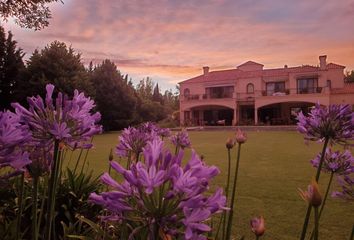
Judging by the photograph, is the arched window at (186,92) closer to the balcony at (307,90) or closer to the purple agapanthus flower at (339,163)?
the balcony at (307,90)

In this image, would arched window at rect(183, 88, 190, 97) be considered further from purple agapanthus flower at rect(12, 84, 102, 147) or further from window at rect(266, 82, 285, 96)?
purple agapanthus flower at rect(12, 84, 102, 147)

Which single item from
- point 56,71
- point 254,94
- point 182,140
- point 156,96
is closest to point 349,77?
point 254,94

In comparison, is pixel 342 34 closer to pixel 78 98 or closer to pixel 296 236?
pixel 296 236

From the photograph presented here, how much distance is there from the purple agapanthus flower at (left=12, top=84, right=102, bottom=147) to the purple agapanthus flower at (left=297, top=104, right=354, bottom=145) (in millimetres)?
1190

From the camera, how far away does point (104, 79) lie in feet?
121

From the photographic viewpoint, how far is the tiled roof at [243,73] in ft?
129

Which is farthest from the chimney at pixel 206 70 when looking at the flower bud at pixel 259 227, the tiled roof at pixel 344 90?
the flower bud at pixel 259 227

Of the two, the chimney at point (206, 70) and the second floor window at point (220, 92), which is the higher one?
the chimney at point (206, 70)

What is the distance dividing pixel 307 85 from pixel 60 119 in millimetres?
40743

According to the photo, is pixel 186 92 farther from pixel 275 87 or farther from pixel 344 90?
pixel 344 90

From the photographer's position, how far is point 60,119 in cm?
121

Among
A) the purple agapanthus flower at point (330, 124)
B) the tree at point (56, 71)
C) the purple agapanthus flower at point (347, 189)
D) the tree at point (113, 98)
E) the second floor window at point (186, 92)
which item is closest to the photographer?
the purple agapanthus flower at point (330, 124)

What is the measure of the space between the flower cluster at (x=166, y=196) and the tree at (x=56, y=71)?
29.6 m

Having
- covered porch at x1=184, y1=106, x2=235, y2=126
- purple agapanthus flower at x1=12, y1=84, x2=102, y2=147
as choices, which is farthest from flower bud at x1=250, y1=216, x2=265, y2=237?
covered porch at x1=184, y1=106, x2=235, y2=126
